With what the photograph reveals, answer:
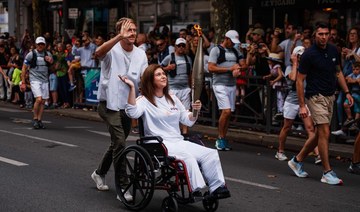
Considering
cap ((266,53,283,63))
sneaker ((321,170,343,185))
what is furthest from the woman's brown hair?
cap ((266,53,283,63))

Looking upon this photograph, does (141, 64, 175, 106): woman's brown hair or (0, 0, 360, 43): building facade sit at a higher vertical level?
(0, 0, 360, 43): building facade

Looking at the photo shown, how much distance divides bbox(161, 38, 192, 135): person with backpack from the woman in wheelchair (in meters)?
5.89

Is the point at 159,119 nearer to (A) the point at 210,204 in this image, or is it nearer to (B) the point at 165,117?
(B) the point at 165,117

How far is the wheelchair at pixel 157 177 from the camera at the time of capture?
278 inches

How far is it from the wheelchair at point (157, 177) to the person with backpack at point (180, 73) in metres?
6.14

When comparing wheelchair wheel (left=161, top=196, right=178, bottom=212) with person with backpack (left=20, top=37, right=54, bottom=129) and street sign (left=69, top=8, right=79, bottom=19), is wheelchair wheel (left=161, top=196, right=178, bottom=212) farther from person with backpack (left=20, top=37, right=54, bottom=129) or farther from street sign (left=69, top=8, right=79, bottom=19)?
street sign (left=69, top=8, right=79, bottom=19)

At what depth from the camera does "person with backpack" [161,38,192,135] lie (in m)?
13.7

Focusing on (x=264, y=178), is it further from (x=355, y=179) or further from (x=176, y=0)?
(x=176, y=0)

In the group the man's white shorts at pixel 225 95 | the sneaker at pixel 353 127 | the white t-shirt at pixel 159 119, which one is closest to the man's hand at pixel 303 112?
the white t-shirt at pixel 159 119

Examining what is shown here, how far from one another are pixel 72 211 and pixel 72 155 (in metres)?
3.87

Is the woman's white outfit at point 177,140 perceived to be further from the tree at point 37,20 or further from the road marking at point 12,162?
the tree at point 37,20

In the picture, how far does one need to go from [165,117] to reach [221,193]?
1.04 meters

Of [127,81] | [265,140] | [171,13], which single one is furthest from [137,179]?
[171,13]

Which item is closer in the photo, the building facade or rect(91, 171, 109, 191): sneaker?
rect(91, 171, 109, 191): sneaker
